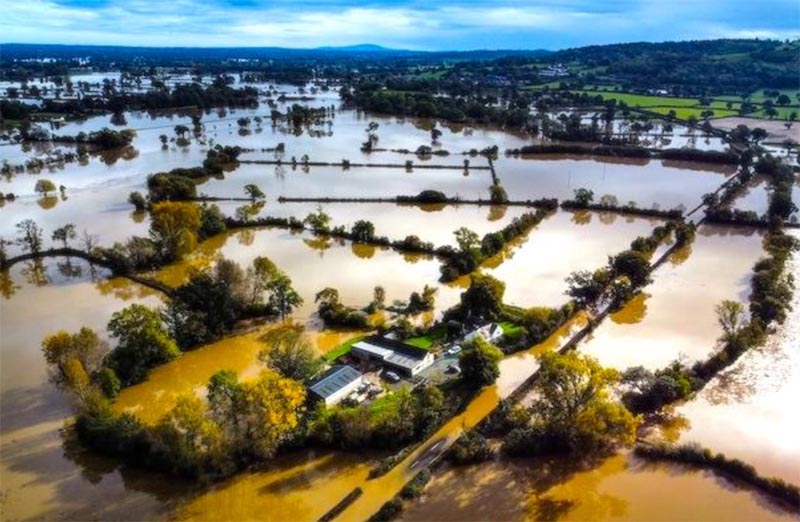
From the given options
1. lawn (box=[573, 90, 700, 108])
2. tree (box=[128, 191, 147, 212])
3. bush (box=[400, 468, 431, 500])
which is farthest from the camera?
lawn (box=[573, 90, 700, 108])

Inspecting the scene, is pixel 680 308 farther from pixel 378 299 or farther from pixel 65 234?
pixel 65 234

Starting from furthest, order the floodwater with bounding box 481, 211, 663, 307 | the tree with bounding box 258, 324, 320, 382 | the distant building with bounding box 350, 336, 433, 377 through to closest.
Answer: the floodwater with bounding box 481, 211, 663, 307, the distant building with bounding box 350, 336, 433, 377, the tree with bounding box 258, 324, 320, 382

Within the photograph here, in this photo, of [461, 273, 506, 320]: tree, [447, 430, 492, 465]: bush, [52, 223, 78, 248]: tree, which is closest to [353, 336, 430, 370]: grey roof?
[461, 273, 506, 320]: tree

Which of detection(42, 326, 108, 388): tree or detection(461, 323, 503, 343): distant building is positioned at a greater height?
detection(42, 326, 108, 388): tree

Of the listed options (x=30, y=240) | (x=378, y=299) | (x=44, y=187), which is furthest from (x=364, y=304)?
(x=44, y=187)

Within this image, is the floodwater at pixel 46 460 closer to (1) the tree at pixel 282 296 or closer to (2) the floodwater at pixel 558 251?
(1) the tree at pixel 282 296

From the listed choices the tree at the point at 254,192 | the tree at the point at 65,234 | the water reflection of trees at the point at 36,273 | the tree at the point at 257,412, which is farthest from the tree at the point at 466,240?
the tree at the point at 65,234

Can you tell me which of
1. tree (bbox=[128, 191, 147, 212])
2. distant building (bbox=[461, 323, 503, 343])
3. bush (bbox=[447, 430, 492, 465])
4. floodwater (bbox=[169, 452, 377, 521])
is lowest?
floodwater (bbox=[169, 452, 377, 521])

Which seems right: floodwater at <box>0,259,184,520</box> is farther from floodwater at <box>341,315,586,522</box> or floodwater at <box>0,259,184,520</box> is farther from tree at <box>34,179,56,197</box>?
tree at <box>34,179,56,197</box>
